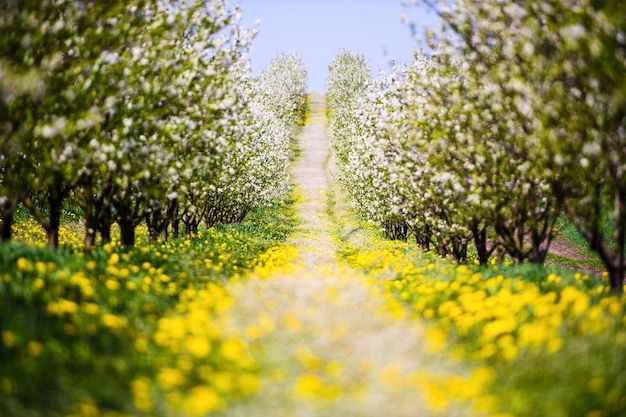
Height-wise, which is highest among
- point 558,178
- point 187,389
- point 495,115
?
point 495,115

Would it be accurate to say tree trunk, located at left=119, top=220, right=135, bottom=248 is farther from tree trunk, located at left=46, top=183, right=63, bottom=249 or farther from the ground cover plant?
the ground cover plant

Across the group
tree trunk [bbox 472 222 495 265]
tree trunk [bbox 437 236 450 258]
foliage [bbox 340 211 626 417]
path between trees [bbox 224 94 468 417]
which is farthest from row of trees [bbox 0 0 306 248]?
tree trunk [bbox 437 236 450 258]

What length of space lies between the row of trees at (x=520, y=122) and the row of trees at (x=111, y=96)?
203 inches

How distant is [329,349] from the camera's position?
5.87 meters

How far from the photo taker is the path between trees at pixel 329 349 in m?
4.50

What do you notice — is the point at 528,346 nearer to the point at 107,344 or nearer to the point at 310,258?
the point at 107,344

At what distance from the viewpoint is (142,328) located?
602 cm

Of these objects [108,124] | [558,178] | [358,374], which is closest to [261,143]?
[108,124]

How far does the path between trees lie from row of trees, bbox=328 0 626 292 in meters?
3.84

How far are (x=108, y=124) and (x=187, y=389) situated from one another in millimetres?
6191

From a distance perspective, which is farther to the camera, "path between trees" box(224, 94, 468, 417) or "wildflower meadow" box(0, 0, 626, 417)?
"wildflower meadow" box(0, 0, 626, 417)

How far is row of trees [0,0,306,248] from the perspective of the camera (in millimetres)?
7594

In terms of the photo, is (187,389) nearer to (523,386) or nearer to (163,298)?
(163,298)

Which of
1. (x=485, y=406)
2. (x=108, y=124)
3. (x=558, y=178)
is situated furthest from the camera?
(x=558, y=178)
